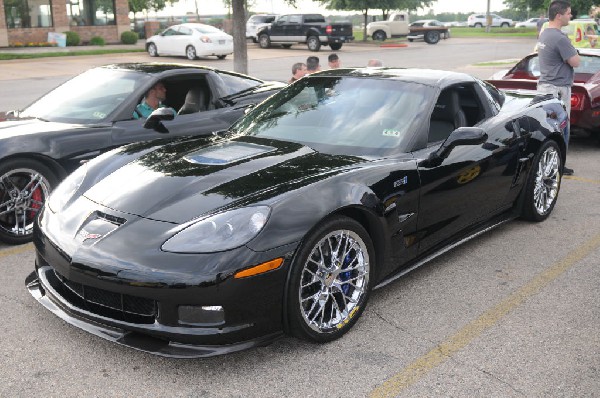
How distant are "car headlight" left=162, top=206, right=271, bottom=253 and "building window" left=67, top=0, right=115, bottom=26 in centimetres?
3449

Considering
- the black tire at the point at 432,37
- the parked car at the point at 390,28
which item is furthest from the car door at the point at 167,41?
the black tire at the point at 432,37

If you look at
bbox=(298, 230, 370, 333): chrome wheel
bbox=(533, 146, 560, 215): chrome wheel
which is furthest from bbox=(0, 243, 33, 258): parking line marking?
bbox=(533, 146, 560, 215): chrome wheel

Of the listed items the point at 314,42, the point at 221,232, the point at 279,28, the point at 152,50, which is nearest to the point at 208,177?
the point at 221,232

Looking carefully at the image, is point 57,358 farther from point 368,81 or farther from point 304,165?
point 368,81

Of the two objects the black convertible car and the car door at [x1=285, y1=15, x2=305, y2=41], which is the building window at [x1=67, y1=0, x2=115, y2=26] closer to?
the car door at [x1=285, y1=15, x2=305, y2=41]

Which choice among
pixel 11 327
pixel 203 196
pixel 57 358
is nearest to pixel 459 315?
pixel 203 196

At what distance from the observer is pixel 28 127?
557 centimetres

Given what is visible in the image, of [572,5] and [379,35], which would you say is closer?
[572,5]

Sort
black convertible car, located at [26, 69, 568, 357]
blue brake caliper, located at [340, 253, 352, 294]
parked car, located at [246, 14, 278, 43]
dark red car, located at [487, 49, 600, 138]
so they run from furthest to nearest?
parked car, located at [246, 14, 278, 43] < dark red car, located at [487, 49, 600, 138] < blue brake caliper, located at [340, 253, 352, 294] < black convertible car, located at [26, 69, 568, 357]

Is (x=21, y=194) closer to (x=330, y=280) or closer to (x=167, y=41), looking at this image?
(x=330, y=280)

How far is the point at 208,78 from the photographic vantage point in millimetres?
6891

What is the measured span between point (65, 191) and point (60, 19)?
1283 inches

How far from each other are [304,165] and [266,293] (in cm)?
96

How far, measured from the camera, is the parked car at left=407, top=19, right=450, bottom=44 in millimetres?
40500
